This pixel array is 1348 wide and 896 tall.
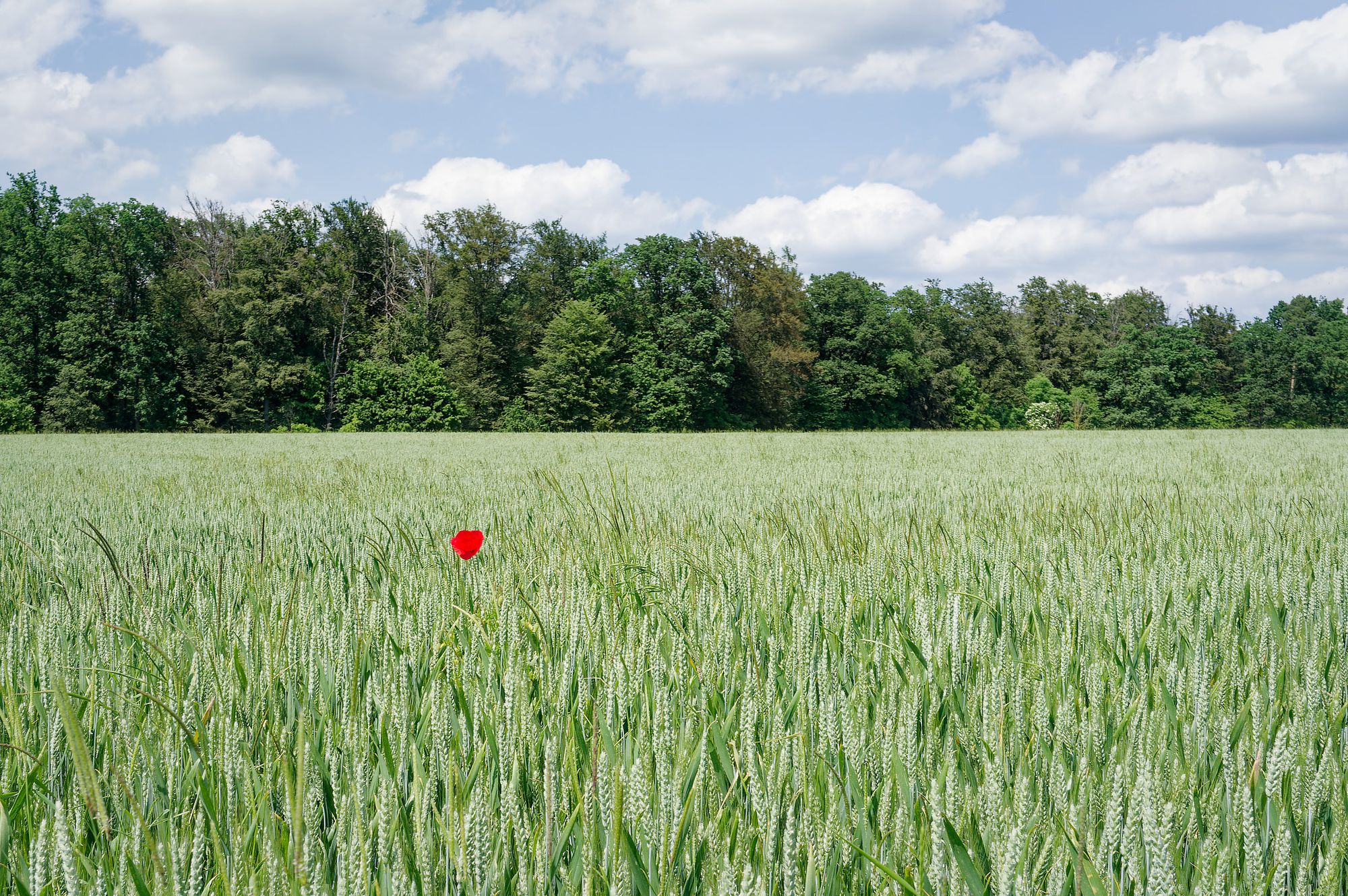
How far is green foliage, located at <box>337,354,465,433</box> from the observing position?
40.7 m

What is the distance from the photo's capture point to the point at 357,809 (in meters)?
1.03

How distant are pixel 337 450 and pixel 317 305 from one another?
30321mm

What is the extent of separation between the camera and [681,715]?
1.76 m

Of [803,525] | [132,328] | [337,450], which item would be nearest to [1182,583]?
[803,525]

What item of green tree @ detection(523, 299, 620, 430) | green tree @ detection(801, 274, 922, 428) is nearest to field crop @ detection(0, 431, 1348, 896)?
green tree @ detection(523, 299, 620, 430)

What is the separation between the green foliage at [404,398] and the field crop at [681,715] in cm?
3769

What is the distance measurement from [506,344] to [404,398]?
22.1 feet

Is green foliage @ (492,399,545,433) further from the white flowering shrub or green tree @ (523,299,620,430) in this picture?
the white flowering shrub

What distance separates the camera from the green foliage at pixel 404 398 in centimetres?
4066

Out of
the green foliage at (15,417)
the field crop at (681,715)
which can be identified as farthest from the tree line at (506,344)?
the field crop at (681,715)

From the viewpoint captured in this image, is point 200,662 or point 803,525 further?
point 803,525

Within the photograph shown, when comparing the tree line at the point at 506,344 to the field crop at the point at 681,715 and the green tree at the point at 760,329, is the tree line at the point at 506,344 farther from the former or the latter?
the field crop at the point at 681,715

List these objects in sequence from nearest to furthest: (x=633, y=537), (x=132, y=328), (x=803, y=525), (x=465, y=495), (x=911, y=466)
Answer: (x=633, y=537)
(x=803, y=525)
(x=465, y=495)
(x=911, y=466)
(x=132, y=328)

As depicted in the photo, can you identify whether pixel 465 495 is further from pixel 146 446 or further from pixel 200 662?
pixel 146 446
